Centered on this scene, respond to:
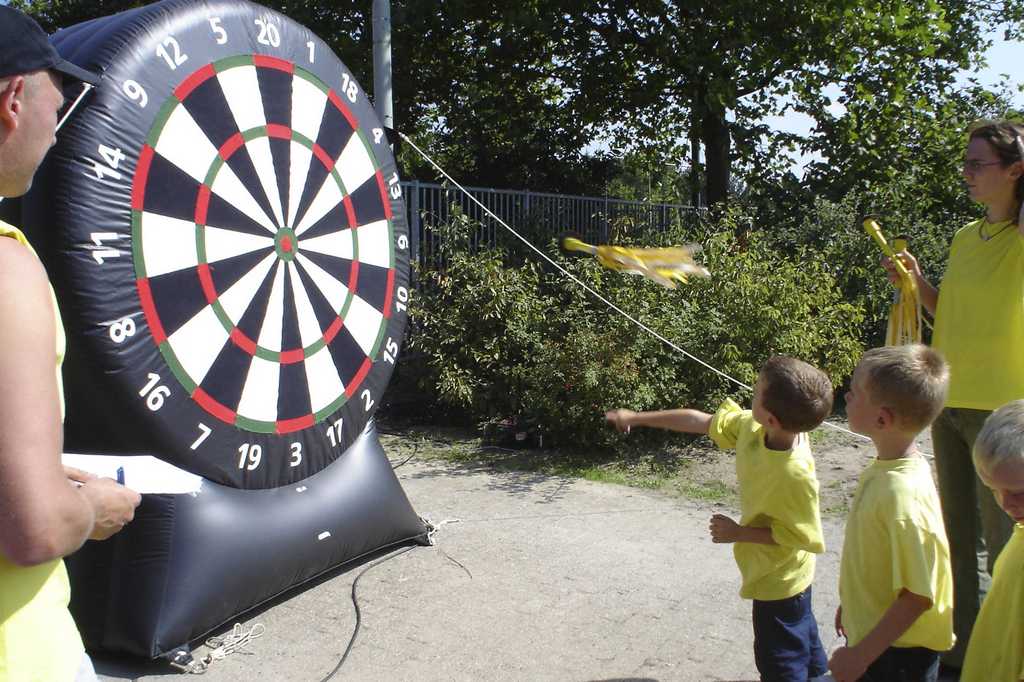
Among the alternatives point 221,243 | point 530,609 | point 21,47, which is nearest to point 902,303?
point 530,609

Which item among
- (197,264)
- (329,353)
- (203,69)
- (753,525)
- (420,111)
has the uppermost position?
(420,111)

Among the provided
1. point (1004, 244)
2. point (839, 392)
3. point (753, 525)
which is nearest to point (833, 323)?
point (839, 392)

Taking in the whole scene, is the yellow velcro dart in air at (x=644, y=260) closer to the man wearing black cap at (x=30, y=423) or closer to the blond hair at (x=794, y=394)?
the blond hair at (x=794, y=394)

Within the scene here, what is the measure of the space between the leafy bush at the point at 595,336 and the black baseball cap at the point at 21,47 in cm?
479

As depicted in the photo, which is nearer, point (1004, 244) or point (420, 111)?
point (1004, 244)

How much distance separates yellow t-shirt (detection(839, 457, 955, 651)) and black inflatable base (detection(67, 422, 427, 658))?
2.14 m

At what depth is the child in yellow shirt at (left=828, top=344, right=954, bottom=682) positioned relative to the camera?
6.43 feet

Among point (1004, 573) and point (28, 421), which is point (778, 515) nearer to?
point (1004, 573)

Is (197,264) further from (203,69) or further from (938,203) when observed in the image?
(938,203)

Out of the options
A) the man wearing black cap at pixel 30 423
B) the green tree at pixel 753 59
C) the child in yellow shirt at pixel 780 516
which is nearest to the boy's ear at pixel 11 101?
Answer: the man wearing black cap at pixel 30 423

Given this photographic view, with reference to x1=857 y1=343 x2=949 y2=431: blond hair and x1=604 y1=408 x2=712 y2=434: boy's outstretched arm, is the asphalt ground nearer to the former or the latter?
x1=604 y1=408 x2=712 y2=434: boy's outstretched arm

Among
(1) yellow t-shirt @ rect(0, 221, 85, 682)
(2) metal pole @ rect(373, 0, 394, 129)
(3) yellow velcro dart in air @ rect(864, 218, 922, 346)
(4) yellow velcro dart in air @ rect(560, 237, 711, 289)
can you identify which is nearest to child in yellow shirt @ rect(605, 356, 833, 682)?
(3) yellow velcro dart in air @ rect(864, 218, 922, 346)

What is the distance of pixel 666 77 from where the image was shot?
34.6ft

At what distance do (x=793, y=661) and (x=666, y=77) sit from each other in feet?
29.5
